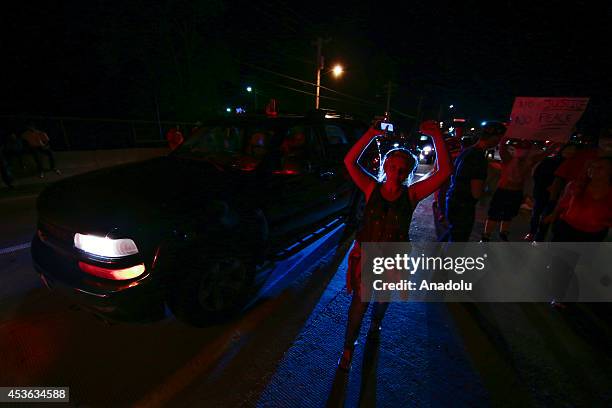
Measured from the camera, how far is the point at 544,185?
474 centimetres

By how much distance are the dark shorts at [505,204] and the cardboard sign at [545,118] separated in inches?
41.4

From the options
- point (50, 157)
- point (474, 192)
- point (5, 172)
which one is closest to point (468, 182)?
point (474, 192)

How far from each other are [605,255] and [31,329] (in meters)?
5.97

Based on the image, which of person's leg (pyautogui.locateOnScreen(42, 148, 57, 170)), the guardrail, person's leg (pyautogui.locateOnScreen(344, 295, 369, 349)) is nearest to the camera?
person's leg (pyautogui.locateOnScreen(344, 295, 369, 349))

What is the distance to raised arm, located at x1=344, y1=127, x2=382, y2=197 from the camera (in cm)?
230

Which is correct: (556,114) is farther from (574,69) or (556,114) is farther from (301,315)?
(574,69)

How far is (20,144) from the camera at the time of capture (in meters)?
8.31

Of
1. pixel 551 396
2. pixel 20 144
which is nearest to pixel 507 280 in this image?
pixel 551 396

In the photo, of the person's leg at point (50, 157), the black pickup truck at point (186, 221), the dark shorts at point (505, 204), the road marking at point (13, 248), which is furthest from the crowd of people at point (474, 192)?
the person's leg at point (50, 157)

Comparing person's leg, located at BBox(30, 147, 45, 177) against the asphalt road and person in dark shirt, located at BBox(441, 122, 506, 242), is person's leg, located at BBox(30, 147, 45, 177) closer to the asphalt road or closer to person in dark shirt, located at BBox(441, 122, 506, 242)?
the asphalt road

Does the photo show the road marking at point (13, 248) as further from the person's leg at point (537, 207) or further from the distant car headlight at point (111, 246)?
the person's leg at point (537, 207)

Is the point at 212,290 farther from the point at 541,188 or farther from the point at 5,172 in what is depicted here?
the point at 5,172

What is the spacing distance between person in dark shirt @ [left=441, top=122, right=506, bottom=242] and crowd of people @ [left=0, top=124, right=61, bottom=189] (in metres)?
10.7

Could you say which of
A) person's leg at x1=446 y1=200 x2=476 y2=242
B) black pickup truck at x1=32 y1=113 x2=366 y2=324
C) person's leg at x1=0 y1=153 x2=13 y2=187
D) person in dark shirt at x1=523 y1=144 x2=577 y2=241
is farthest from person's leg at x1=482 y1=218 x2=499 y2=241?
person's leg at x1=0 y1=153 x2=13 y2=187
